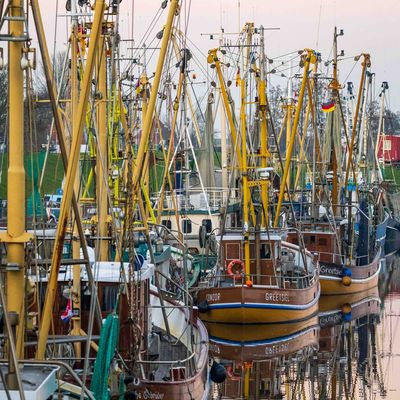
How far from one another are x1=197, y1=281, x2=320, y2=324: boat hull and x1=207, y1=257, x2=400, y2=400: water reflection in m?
0.43

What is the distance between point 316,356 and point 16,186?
2133 cm

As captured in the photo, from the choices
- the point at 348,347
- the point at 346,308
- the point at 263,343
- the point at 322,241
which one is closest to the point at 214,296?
the point at 263,343

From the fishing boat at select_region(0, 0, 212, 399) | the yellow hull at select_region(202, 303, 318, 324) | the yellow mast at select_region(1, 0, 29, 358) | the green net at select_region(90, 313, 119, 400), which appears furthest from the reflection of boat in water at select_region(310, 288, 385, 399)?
the yellow mast at select_region(1, 0, 29, 358)

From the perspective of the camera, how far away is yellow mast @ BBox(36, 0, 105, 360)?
1413 cm

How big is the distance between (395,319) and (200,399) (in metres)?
21.0

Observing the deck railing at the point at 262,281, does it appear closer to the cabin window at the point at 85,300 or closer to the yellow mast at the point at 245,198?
the yellow mast at the point at 245,198

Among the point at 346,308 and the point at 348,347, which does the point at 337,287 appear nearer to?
the point at 346,308

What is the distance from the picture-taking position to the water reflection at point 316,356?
28.6 m

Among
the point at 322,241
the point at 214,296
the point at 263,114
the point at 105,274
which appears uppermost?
the point at 263,114

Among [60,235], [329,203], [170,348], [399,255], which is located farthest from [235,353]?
[399,255]

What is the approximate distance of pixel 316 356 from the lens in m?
33.7

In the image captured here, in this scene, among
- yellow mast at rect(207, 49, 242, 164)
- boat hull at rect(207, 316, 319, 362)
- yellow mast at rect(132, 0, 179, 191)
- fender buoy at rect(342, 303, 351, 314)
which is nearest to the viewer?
yellow mast at rect(132, 0, 179, 191)

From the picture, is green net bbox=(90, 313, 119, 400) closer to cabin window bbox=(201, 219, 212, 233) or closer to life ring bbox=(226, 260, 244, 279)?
life ring bbox=(226, 260, 244, 279)

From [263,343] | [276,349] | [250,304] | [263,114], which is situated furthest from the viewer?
[263,114]
